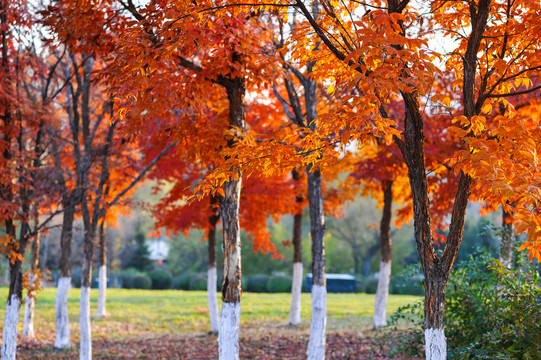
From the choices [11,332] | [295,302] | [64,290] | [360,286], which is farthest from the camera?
[360,286]

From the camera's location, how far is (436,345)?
4.89 meters

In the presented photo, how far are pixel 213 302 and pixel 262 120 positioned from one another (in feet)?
15.8

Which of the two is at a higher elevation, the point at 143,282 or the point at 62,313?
the point at 62,313

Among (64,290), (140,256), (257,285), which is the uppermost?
(64,290)

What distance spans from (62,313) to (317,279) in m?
5.91

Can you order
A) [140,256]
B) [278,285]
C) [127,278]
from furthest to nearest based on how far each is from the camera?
[140,256]
[127,278]
[278,285]

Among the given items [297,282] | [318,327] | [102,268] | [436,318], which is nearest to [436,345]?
[436,318]

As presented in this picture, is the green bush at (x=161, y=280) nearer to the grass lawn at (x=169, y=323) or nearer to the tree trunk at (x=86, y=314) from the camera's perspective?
the grass lawn at (x=169, y=323)

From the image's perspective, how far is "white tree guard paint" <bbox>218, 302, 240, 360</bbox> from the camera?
21.4 ft

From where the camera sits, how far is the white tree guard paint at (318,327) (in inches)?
335

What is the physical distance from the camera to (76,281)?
32562 mm

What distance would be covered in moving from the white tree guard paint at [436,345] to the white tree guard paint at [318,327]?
371cm

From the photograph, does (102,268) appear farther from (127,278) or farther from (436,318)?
(127,278)

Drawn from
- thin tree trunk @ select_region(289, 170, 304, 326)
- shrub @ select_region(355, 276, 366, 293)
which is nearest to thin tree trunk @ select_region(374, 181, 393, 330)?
thin tree trunk @ select_region(289, 170, 304, 326)
